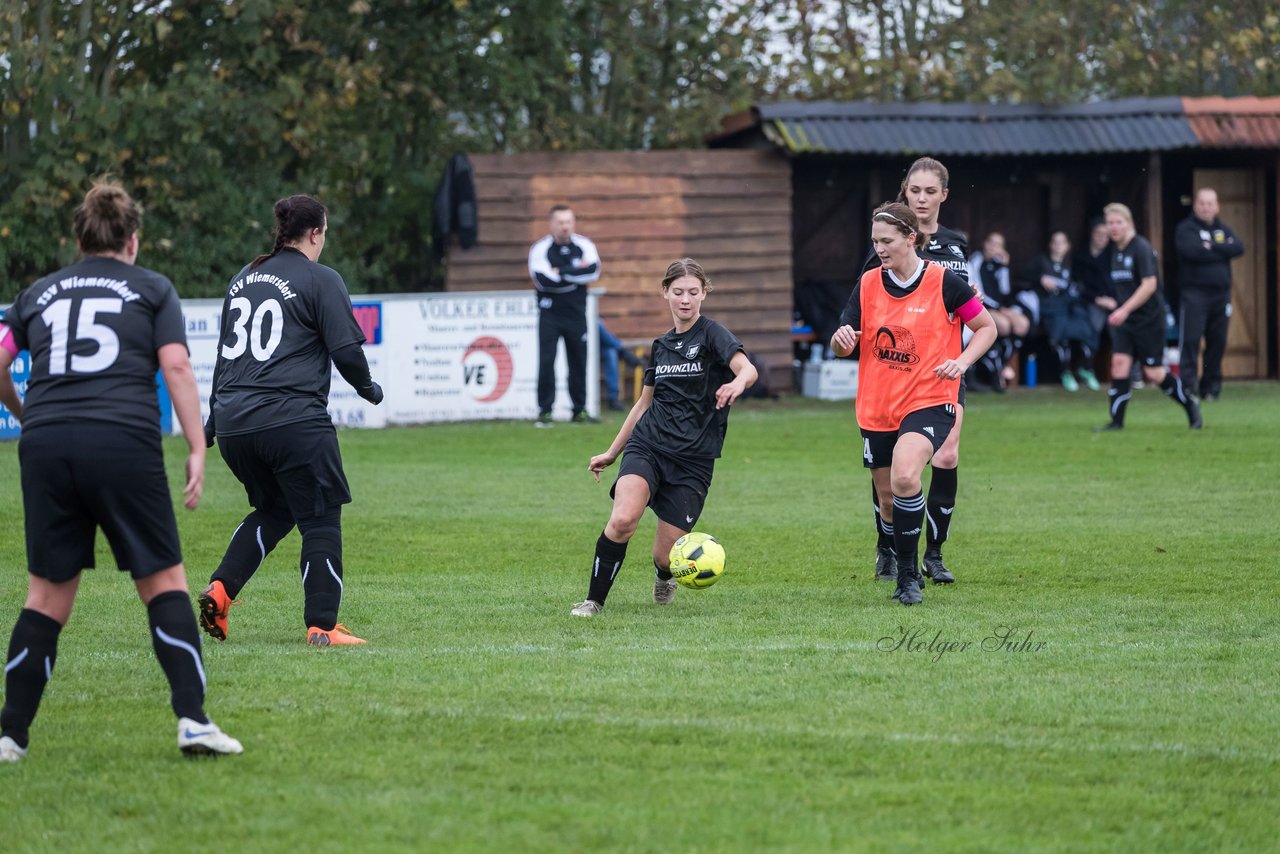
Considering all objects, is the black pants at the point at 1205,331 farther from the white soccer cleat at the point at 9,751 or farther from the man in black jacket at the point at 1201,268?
the white soccer cleat at the point at 9,751

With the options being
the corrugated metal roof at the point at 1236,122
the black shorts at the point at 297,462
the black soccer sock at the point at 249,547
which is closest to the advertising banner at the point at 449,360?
the corrugated metal roof at the point at 1236,122

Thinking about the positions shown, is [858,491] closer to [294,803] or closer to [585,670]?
A: [585,670]

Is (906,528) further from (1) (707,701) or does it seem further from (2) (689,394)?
(1) (707,701)

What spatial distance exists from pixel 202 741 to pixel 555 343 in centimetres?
1318

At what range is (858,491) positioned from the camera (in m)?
12.9

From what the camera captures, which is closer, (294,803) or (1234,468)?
(294,803)

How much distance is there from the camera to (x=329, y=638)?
7.14m

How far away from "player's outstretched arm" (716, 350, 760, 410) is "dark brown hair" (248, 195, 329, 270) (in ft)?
6.01

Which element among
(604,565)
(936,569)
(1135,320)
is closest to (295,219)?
(604,565)

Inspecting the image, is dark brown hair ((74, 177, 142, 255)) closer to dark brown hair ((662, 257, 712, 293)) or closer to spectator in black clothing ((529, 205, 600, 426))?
dark brown hair ((662, 257, 712, 293))

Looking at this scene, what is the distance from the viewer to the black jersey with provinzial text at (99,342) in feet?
17.1

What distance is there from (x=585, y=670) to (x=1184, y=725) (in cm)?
210

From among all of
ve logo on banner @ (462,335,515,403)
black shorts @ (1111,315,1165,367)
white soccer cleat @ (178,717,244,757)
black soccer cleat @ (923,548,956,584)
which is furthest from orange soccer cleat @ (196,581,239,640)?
ve logo on banner @ (462,335,515,403)

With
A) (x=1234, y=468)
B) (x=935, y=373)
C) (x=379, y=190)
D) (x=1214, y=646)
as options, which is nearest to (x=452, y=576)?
(x=935, y=373)
